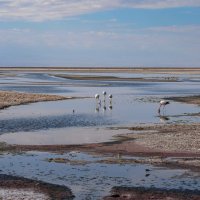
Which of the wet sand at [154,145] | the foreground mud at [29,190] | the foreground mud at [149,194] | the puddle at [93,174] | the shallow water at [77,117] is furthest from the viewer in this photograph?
the shallow water at [77,117]

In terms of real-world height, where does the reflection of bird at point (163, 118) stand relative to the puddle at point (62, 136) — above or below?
above

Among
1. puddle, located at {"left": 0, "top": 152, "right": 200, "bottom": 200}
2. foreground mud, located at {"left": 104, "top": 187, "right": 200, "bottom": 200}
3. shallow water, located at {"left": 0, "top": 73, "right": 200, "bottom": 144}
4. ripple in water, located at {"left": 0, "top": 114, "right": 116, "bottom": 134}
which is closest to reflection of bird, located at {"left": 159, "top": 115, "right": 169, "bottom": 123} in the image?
shallow water, located at {"left": 0, "top": 73, "right": 200, "bottom": 144}

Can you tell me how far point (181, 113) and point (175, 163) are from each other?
66.1 ft

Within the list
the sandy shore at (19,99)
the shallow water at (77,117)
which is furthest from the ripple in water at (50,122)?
the sandy shore at (19,99)

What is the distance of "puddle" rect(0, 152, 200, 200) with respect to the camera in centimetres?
1738

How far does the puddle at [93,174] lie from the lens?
1738 centimetres

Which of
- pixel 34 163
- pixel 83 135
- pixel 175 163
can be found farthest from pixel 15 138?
pixel 175 163

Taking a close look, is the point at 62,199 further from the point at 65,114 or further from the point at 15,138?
the point at 65,114

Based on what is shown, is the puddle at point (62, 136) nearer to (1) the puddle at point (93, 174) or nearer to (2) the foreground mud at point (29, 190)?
(1) the puddle at point (93, 174)

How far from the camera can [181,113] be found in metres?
40.8

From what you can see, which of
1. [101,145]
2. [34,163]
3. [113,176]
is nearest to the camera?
[113,176]

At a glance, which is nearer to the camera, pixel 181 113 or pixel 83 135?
pixel 83 135

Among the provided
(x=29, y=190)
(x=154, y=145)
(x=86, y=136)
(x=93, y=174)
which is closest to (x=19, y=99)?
(x=86, y=136)

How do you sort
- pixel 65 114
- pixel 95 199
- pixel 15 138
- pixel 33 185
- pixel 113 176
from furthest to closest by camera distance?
pixel 65 114
pixel 15 138
pixel 113 176
pixel 33 185
pixel 95 199
